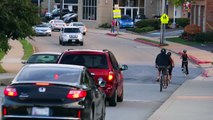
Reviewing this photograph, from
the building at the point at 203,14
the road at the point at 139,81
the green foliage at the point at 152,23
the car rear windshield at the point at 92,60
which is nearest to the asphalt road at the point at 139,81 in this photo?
the road at the point at 139,81

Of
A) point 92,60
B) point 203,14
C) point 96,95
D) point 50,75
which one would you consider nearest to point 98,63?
point 92,60

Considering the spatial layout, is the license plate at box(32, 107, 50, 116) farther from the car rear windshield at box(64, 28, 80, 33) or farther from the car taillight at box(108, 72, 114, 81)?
the car rear windshield at box(64, 28, 80, 33)

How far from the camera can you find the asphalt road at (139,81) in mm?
20328

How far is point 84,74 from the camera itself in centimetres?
1444

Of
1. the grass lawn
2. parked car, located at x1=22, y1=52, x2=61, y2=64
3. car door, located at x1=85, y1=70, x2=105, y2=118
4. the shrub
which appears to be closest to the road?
car door, located at x1=85, y1=70, x2=105, y2=118

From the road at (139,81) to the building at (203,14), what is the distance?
726 cm

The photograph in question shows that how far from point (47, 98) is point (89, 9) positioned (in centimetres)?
8355

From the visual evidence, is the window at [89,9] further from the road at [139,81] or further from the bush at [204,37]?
the bush at [204,37]

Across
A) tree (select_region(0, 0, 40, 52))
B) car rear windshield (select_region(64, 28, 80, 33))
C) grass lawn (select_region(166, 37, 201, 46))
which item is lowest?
grass lawn (select_region(166, 37, 201, 46))

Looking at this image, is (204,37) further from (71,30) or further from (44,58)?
(44,58)

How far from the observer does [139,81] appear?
34.1 meters

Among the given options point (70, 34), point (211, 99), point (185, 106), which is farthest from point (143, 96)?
point (70, 34)

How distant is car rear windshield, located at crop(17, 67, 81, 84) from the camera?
45.3 ft

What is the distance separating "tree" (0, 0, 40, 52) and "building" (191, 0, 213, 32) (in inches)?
1265
